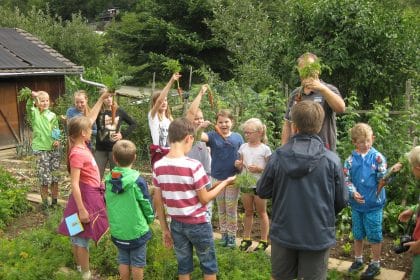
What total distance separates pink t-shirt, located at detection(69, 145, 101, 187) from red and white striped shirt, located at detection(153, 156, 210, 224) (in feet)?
3.08

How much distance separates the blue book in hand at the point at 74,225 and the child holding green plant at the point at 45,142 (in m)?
2.46

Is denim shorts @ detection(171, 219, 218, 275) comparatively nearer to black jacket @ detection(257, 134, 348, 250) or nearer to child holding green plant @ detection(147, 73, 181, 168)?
black jacket @ detection(257, 134, 348, 250)

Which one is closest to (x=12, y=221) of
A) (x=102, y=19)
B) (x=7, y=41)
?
(x=7, y=41)

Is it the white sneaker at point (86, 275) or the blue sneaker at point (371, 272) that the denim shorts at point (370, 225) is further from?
the white sneaker at point (86, 275)

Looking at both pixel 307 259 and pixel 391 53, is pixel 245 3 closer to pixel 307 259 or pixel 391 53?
pixel 391 53

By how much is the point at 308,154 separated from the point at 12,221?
16.0 feet

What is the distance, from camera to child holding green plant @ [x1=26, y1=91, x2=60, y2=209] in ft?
20.9

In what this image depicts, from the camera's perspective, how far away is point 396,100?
851cm

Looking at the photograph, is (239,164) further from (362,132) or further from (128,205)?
(128,205)

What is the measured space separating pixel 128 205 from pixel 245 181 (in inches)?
48.8

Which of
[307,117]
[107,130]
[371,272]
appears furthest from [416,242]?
[107,130]

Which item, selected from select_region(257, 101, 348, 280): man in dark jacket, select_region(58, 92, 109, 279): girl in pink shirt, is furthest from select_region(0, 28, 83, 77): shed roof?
select_region(257, 101, 348, 280): man in dark jacket

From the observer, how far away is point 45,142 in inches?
251

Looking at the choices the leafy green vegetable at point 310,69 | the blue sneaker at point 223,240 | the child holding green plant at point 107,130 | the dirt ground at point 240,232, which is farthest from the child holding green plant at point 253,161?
the child holding green plant at point 107,130
